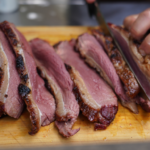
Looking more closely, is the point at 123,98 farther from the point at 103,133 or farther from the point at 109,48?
the point at 109,48

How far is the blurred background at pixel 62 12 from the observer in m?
4.04

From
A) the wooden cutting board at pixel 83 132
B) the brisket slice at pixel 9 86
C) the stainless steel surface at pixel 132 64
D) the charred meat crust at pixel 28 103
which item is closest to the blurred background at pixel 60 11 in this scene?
the stainless steel surface at pixel 132 64

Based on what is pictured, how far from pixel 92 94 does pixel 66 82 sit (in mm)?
374

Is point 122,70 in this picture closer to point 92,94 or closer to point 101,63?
point 101,63

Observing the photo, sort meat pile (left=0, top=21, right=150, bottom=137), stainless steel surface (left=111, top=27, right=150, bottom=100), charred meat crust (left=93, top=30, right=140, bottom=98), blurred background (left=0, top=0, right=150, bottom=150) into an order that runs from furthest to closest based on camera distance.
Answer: blurred background (left=0, top=0, right=150, bottom=150)
stainless steel surface (left=111, top=27, right=150, bottom=100)
charred meat crust (left=93, top=30, right=140, bottom=98)
meat pile (left=0, top=21, right=150, bottom=137)

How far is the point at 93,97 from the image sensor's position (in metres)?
2.26

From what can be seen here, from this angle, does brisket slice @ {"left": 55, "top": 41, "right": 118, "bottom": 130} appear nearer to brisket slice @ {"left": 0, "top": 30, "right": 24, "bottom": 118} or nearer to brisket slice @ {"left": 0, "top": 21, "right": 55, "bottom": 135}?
brisket slice @ {"left": 0, "top": 21, "right": 55, "bottom": 135}

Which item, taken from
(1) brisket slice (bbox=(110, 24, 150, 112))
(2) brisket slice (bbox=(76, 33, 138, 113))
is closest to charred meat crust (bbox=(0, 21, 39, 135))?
(2) brisket slice (bbox=(76, 33, 138, 113))

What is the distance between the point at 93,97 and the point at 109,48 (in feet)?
2.81

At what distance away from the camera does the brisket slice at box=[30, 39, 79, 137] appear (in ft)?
6.82

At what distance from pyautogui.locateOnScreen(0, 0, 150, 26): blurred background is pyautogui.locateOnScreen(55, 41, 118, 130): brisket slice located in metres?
1.71

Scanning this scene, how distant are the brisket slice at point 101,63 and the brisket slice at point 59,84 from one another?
1.56 feet

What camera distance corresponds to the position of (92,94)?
90.4 inches

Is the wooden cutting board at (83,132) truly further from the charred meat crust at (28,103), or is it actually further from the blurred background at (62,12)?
the blurred background at (62,12)
